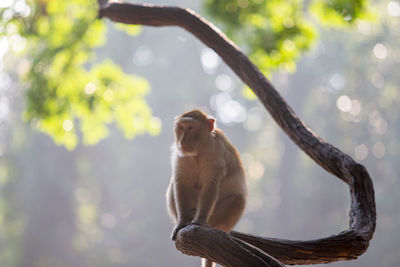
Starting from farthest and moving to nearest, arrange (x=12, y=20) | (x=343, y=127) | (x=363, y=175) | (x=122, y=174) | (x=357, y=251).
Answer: (x=122, y=174), (x=343, y=127), (x=12, y=20), (x=363, y=175), (x=357, y=251)

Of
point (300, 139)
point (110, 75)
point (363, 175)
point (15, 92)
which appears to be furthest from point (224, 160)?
point (15, 92)

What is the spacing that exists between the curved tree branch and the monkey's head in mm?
573

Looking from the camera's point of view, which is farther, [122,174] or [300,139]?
[122,174]

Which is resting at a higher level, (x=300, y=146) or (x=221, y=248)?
(x=300, y=146)

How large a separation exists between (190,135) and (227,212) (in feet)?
1.88

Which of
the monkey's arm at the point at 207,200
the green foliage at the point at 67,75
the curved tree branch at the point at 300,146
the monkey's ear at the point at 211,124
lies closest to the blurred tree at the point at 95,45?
the green foliage at the point at 67,75

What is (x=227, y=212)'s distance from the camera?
3.13m

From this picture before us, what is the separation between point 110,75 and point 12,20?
129 centimetres

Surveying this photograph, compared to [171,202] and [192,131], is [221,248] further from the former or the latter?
[171,202]

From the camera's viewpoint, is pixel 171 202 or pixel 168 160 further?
pixel 168 160

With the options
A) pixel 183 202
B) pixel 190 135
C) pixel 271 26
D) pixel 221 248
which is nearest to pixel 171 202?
pixel 183 202

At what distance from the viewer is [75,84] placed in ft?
19.3

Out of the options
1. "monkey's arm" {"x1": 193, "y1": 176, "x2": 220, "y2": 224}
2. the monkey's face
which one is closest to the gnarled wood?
"monkey's arm" {"x1": 193, "y1": 176, "x2": 220, "y2": 224}

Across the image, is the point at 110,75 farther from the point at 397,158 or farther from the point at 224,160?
the point at 397,158
